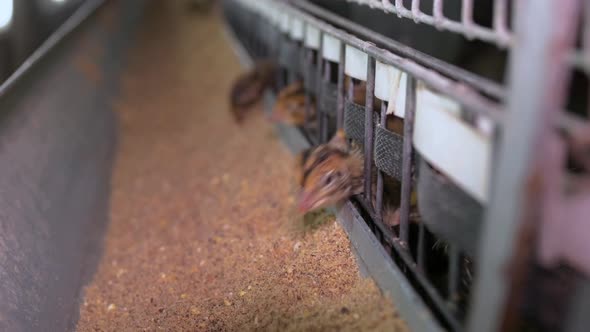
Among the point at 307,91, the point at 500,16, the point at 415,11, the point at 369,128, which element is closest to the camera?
the point at 500,16

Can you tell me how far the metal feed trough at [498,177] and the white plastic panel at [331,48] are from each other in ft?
3.12

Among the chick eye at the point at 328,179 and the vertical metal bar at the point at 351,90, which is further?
the vertical metal bar at the point at 351,90

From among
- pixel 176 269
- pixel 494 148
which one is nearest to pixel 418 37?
pixel 176 269

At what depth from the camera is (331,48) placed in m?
4.41

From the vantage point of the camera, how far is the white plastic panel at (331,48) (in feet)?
14.0

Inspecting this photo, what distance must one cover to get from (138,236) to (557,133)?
12.6ft

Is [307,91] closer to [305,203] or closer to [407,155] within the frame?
[305,203]

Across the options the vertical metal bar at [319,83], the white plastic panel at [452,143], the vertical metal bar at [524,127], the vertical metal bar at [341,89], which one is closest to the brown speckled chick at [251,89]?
the vertical metal bar at [319,83]

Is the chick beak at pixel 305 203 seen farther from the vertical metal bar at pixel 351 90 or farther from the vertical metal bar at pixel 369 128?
the vertical metal bar at pixel 351 90

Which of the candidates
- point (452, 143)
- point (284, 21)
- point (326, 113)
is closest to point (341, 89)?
point (326, 113)

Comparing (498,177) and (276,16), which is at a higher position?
(498,177)

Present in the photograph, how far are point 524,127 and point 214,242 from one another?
288 cm

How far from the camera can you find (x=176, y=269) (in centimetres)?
397

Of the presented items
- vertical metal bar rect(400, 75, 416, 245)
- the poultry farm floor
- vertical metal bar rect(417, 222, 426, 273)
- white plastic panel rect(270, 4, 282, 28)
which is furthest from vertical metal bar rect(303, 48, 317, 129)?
vertical metal bar rect(417, 222, 426, 273)
